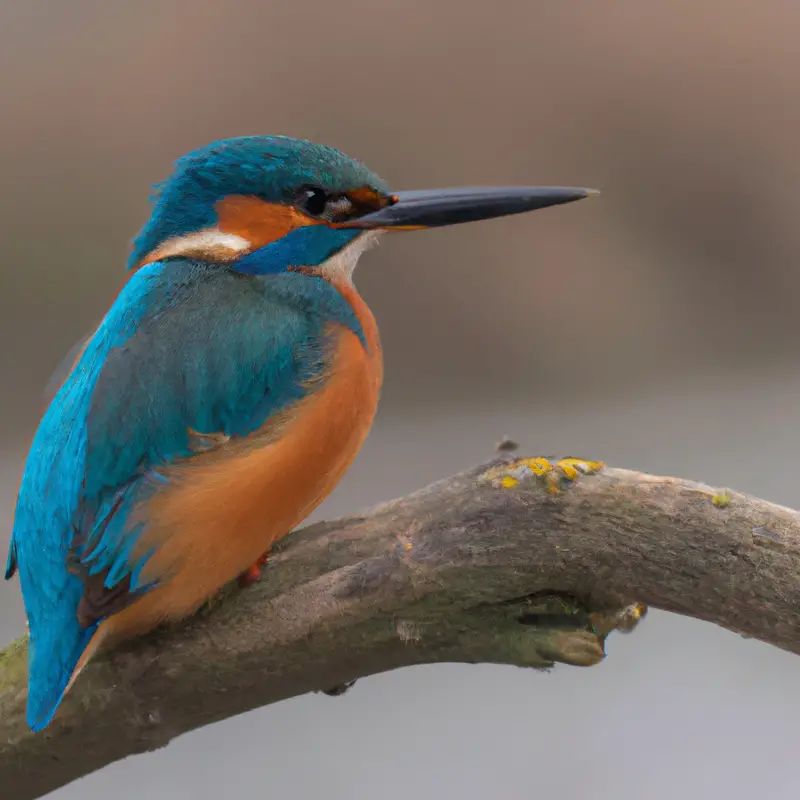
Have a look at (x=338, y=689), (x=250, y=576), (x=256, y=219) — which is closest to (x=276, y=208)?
(x=256, y=219)

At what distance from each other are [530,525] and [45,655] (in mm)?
372

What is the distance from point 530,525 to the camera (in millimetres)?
758

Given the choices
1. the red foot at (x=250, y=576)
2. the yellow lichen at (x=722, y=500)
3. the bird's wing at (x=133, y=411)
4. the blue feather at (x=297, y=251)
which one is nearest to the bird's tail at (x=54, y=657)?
the bird's wing at (x=133, y=411)

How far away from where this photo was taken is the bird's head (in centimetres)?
91

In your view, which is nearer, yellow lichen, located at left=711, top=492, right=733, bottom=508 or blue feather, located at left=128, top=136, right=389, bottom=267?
yellow lichen, located at left=711, top=492, right=733, bottom=508

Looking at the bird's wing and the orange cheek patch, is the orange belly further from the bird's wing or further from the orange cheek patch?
the orange cheek patch

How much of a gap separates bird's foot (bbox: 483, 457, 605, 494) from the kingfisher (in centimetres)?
18

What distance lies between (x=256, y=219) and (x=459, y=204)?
7.9 inches

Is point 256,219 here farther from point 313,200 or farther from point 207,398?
point 207,398

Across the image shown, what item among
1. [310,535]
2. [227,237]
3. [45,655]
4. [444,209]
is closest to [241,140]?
[227,237]

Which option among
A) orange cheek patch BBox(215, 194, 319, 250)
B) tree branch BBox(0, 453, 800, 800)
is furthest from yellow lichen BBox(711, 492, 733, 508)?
orange cheek patch BBox(215, 194, 319, 250)

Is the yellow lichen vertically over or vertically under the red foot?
over

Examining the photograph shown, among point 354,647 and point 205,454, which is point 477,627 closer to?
point 354,647

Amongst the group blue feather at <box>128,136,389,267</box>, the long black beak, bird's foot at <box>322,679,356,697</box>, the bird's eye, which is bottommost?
bird's foot at <box>322,679,356,697</box>
